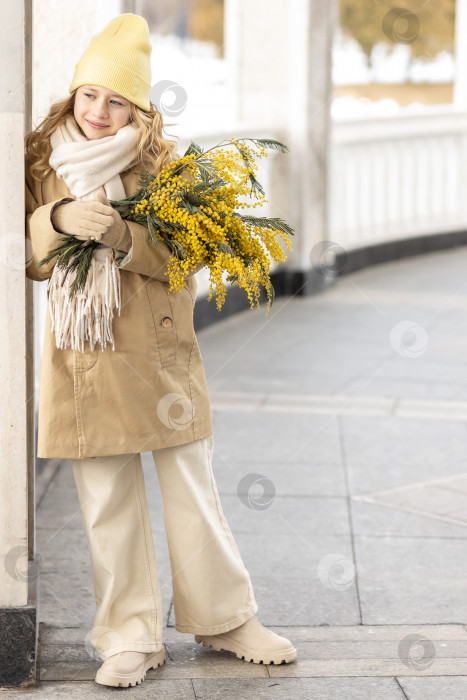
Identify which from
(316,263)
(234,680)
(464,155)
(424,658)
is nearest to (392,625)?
(424,658)

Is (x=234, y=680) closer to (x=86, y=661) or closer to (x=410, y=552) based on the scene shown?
(x=86, y=661)

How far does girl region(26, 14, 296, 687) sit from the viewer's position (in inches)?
115

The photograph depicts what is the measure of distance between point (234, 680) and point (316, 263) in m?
7.49

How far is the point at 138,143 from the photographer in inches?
116

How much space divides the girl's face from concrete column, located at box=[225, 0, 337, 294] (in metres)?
6.94

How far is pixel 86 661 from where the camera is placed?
10.8 ft

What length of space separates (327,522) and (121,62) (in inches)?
90.9

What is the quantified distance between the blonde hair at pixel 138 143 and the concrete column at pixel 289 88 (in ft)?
22.6

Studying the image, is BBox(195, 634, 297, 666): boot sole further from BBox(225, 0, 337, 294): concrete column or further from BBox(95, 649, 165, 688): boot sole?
BBox(225, 0, 337, 294): concrete column

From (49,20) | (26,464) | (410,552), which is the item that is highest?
(49,20)
